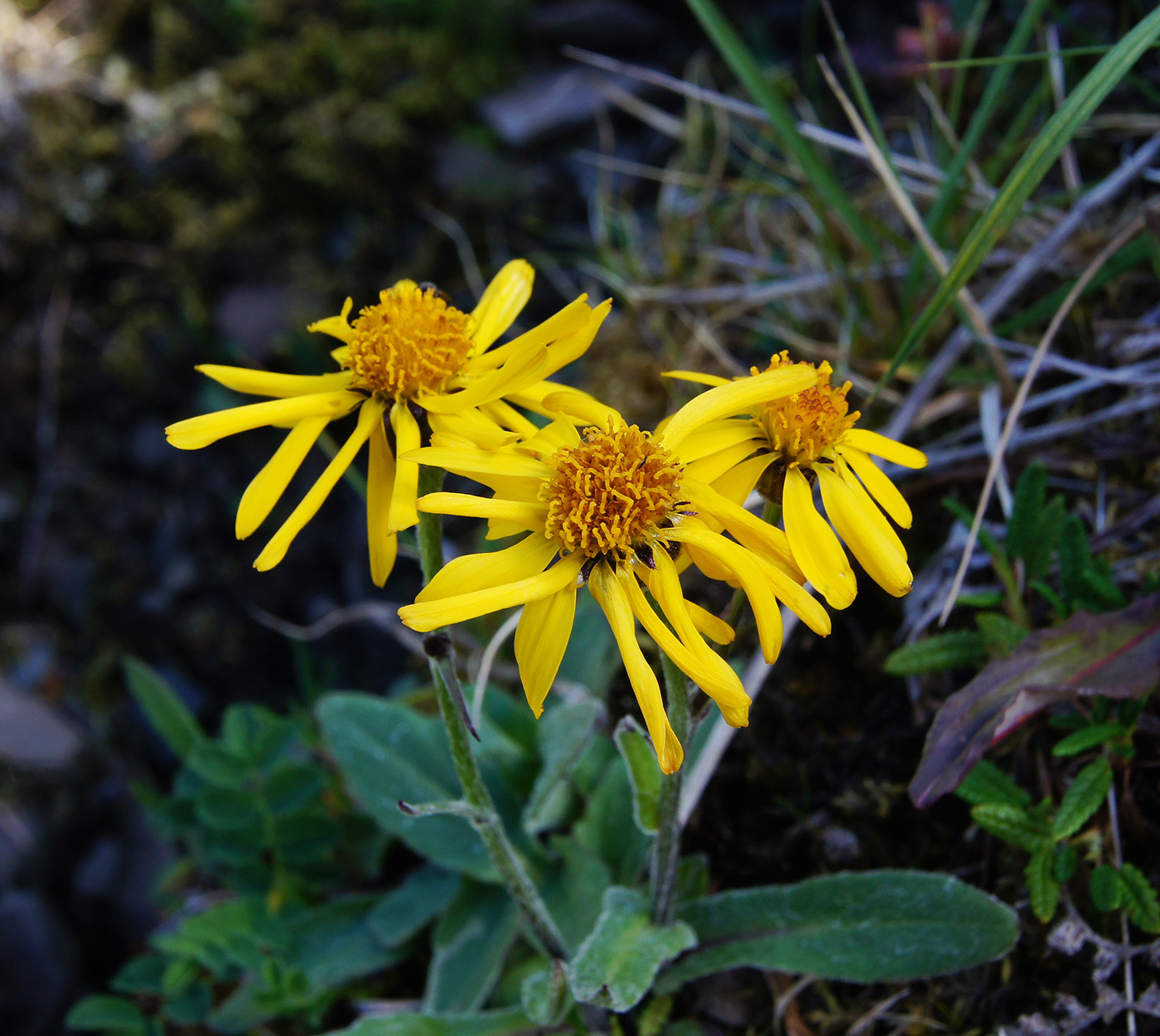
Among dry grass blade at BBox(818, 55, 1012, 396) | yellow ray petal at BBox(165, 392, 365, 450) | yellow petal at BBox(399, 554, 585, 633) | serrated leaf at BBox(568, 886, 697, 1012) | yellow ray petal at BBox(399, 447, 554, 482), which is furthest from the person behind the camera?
dry grass blade at BBox(818, 55, 1012, 396)

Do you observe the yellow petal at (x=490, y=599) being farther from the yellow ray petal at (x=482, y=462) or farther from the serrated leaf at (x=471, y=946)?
the serrated leaf at (x=471, y=946)

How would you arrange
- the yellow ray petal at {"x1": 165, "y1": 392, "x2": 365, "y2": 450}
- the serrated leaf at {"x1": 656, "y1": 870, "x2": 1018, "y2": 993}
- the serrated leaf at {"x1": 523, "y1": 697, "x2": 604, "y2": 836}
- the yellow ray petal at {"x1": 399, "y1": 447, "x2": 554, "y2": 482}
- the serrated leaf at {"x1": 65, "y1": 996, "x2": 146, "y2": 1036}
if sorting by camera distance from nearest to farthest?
1. the yellow ray petal at {"x1": 399, "y1": 447, "x2": 554, "y2": 482}
2. the yellow ray petal at {"x1": 165, "y1": 392, "x2": 365, "y2": 450}
3. the serrated leaf at {"x1": 656, "y1": 870, "x2": 1018, "y2": 993}
4. the serrated leaf at {"x1": 523, "y1": 697, "x2": 604, "y2": 836}
5. the serrated leaf at {"x1": 65, "y1": 996, "x2": 146, "y2": 1036}

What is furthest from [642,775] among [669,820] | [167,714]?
[167,714]

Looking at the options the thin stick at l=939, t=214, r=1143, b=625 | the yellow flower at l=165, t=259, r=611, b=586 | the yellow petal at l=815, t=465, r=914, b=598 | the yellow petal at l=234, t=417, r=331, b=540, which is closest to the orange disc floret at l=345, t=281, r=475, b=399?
the yellow flower at l=165, t=259, r=611, b=586

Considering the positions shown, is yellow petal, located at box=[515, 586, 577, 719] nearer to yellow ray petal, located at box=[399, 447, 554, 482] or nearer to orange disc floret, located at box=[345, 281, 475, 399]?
yellow ray petal, located at box=[399, 447, 554, 482]

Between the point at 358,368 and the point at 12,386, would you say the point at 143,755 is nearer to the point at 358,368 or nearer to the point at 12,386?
the point at 12,386

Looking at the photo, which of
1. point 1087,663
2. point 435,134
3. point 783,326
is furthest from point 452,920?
point 435,134
